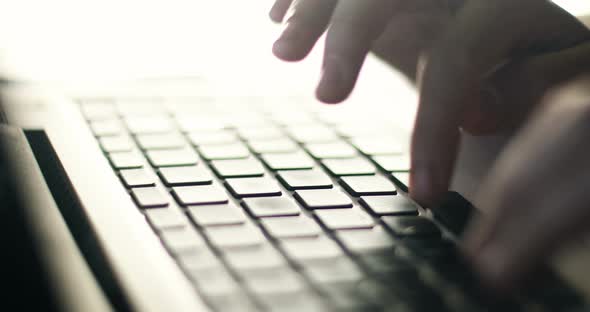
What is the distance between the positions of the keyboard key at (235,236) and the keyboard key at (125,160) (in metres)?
0.12

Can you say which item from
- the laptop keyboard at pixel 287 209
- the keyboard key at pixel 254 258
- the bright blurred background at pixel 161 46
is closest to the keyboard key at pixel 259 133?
the laptop keyboard at pixel 287 209

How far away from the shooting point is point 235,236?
0.40 m

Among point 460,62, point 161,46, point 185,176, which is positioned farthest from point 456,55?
point 161,46

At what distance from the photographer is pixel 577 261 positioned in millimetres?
384

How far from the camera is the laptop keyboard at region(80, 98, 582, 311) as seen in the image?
0.35 meters

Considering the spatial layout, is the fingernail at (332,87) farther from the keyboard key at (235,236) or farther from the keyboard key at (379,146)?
the keyboard key at (235,236)

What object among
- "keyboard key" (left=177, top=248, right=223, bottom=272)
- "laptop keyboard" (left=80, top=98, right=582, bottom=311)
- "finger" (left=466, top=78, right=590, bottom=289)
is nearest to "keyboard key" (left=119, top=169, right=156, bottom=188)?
"laptop keyboard" (left=80, top=98, right=582, bottom=311)

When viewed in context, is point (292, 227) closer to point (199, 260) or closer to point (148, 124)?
point (199, 260)

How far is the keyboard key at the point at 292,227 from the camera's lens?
411 mm

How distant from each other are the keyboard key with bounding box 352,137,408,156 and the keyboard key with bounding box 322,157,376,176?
0.07ft

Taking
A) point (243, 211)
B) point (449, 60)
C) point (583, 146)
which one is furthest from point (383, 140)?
point (583, 146)

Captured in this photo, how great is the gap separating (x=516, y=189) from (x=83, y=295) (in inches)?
7.6

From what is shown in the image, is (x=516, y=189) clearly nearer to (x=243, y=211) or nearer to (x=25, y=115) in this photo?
(x=243, y=211)

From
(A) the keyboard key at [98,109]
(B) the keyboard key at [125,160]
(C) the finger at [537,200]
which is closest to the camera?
(C) the finger at [537,200]
